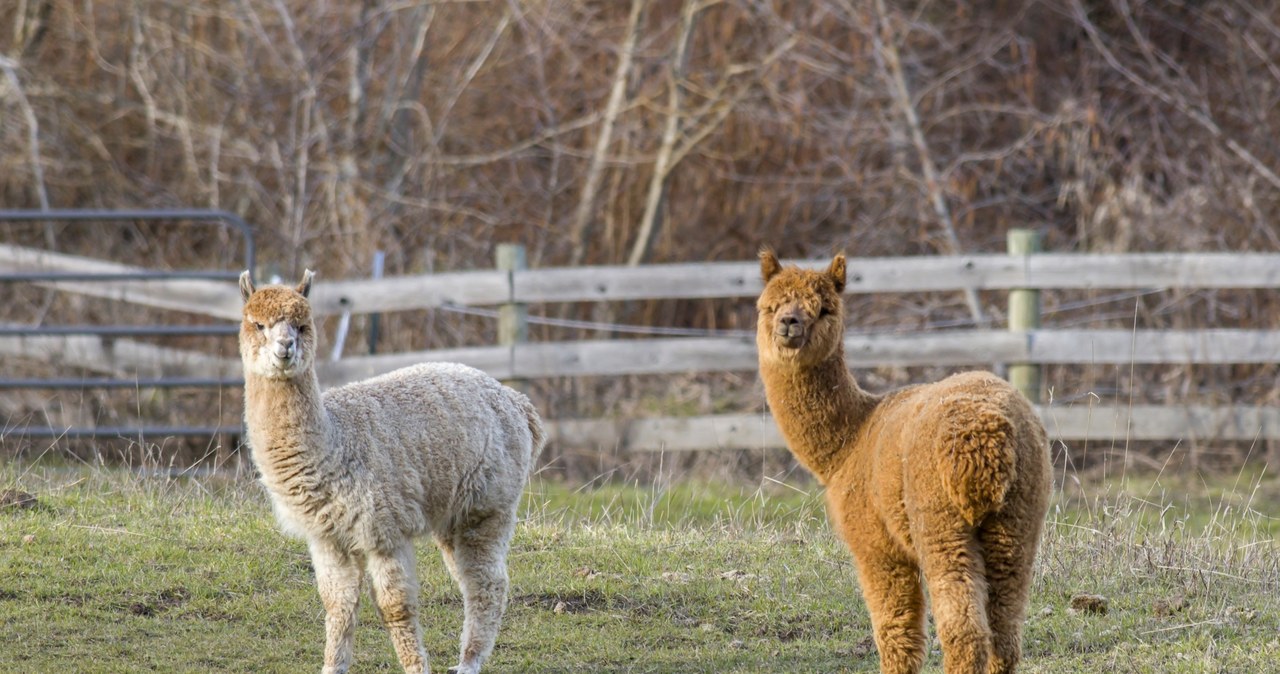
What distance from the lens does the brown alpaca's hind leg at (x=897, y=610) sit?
4422mm

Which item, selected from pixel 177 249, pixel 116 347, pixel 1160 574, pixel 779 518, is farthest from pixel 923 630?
pixel 177 249

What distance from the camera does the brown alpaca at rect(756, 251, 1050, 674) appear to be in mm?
4023

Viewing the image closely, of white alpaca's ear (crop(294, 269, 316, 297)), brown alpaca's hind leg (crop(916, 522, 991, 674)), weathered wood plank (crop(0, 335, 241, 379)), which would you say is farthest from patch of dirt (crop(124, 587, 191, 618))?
weathered wood plank (crop(0, 335, 241, 379))

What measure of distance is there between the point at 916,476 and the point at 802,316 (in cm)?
68

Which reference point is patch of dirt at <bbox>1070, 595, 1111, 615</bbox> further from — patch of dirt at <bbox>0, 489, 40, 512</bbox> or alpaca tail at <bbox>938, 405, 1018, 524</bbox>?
A: patch of dirt at <bbox>0, 489, 40, 512</bbox>

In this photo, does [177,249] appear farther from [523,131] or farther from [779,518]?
[779,518]

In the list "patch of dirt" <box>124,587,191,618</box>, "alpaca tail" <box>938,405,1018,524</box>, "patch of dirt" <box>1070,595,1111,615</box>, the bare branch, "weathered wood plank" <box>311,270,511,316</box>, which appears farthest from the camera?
the bare branch

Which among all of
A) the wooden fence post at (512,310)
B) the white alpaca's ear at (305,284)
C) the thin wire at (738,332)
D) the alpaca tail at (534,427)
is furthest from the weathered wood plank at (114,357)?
the white alpaca's ear at (305,284)

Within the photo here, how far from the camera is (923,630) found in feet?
14.6

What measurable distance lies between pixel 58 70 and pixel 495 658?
397 inches

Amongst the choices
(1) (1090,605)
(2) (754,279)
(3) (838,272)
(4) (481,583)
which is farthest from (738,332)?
(3) (838,272)

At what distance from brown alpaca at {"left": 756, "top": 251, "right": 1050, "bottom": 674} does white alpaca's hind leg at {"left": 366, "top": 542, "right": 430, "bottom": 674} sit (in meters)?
1.32

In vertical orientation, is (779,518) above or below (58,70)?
below

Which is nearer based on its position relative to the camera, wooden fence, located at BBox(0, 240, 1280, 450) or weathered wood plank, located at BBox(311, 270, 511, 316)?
wooden fence, located at BBox(0, 240, 1280, 450)
